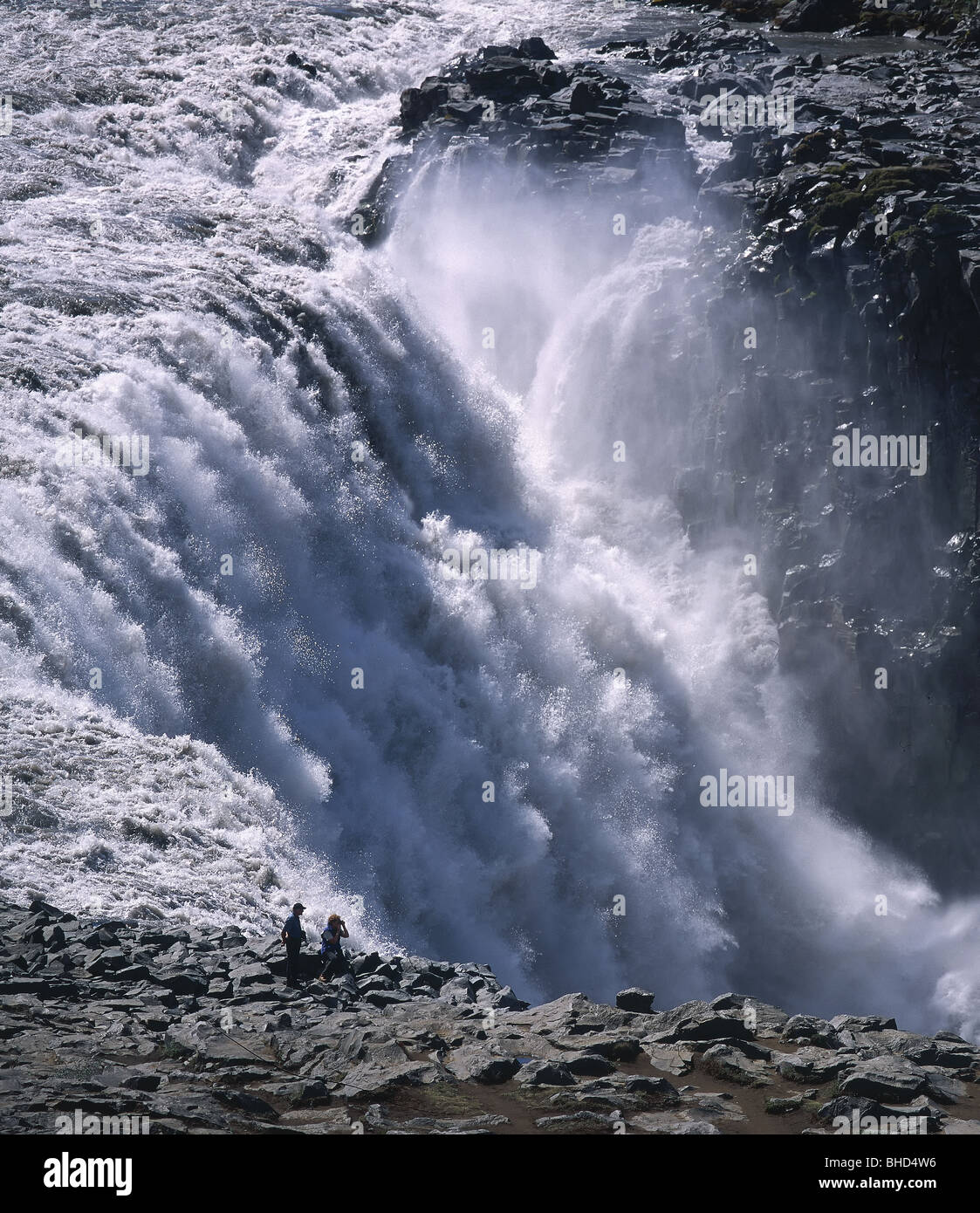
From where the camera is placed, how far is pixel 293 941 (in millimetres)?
21406

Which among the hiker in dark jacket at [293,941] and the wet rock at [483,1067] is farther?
the hiker in dark jacket at [293,941]

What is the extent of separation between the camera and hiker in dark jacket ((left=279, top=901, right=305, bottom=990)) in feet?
70.0

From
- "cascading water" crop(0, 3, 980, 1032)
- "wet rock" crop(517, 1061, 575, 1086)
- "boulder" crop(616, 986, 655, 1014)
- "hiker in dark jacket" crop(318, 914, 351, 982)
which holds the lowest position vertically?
"wet rock" crop(517, 1061, 575, 1086)

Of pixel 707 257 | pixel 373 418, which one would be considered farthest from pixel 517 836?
pixel 707 257

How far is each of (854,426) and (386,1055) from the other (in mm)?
27493

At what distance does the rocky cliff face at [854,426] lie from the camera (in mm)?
38844

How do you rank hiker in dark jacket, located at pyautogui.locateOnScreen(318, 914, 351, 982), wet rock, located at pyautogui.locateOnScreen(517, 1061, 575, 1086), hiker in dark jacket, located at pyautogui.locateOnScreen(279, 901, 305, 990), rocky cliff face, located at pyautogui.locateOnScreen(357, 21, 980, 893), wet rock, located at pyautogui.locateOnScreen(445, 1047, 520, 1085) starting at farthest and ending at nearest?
rocky cliff face, located at pyautogui.locateOnScreen(357, 21, 980, 893) → hiker in dark jacket, located at pyautogui.locateOnScreen(318, 914, 351, 982) → hiker in dark jacket, located at pyautogui.locateOnScreen(279, 901, 305, 990) → wet rock, located at pyautogui.locateOnScreen(445, 1047, 520, 1085) → wet rock, located at pyautogui.locateOnScreen(517, 1061, 575, 1086)

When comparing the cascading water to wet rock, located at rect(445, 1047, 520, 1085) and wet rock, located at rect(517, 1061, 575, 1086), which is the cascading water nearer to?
wet rock, located at rect(445, 1047, 520, 1085)

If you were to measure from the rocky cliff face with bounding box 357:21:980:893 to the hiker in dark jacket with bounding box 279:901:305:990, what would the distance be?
23.7m

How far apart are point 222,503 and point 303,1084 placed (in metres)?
19.5

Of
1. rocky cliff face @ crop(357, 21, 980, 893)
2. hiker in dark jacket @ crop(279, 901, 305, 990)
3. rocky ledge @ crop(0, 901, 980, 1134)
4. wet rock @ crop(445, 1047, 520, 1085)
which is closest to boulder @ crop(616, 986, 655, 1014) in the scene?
rocky ledge @ crop(0, 901, 980, 1134)

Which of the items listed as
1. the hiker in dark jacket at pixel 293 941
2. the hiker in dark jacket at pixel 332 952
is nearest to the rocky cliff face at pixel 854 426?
the hiker in dark jacket at pixel 332 952

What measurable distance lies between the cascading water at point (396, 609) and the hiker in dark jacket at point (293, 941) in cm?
326

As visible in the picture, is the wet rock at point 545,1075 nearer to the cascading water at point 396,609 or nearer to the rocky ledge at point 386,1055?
the rocky ledge at point 386,1055
